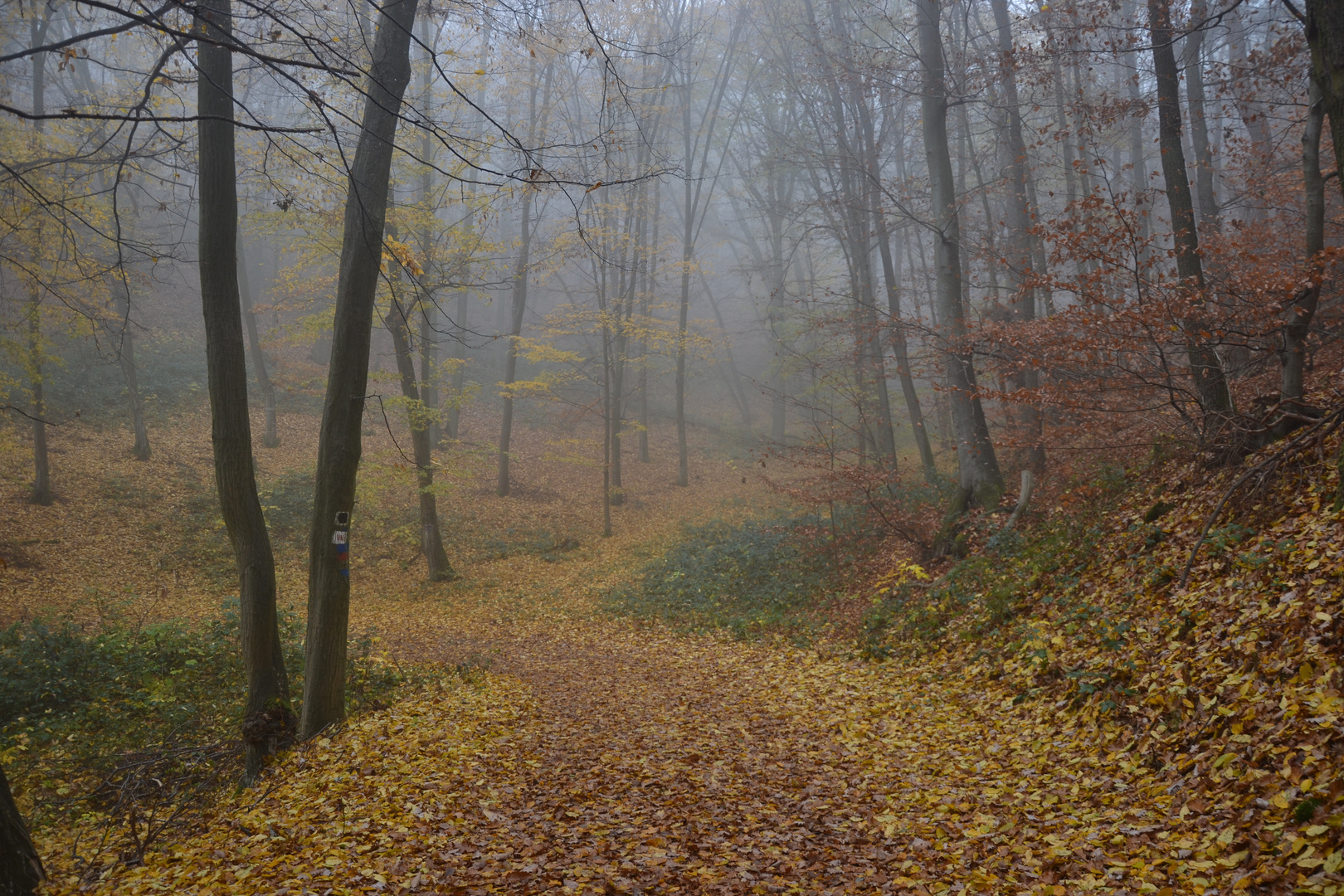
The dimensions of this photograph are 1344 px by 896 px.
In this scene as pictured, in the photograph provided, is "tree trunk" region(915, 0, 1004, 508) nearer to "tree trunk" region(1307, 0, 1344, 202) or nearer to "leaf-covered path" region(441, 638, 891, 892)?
"leaf-covered path" region(441, 638, 891, 892)

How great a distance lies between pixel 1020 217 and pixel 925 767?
546 inches

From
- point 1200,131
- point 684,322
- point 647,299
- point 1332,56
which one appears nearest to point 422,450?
point 647,299

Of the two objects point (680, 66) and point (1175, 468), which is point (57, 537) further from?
point (680, 66)

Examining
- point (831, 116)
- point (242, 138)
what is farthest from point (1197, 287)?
point (242, 138)

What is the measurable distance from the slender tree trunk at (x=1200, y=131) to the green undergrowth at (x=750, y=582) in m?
7.12

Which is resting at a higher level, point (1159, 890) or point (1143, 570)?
point (1143, 570)

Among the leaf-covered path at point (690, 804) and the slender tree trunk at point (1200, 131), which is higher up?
the slender tree trunk at point (1200, 131)

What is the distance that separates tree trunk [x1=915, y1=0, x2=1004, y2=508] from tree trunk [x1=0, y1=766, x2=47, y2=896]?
991 cm

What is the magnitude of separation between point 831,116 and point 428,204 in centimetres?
946

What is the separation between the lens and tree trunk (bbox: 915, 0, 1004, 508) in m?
10.2

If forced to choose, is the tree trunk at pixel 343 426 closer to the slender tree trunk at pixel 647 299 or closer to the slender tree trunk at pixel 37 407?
the slender tree trunk at pixel 37 407

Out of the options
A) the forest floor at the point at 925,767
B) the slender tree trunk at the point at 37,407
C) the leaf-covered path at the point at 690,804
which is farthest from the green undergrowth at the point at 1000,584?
the slender tree trunk at the point at 37,407

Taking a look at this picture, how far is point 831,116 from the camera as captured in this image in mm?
16844

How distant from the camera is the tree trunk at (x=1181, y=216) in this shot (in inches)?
274
